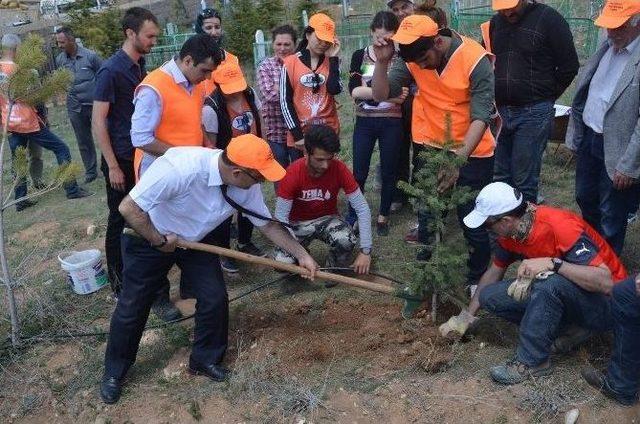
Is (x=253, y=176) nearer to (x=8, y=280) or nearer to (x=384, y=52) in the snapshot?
(x=384, y=52)

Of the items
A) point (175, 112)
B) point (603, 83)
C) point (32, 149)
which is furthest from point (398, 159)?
point (32, 149)

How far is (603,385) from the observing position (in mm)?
2992

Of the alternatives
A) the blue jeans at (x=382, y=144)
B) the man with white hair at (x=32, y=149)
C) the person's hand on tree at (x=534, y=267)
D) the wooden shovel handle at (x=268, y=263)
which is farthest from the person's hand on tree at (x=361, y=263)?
the man with white hair at (x=32, y=149)

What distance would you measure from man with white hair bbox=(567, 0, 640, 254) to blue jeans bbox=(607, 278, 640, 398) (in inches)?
41.2

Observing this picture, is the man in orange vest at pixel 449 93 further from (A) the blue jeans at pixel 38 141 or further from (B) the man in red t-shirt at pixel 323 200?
(A) the blue jeans at pixel 38 141

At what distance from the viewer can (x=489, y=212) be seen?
299 cm

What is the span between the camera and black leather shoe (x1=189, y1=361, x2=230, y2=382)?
11.4ft

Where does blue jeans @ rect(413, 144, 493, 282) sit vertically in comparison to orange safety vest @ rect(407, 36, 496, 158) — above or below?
below

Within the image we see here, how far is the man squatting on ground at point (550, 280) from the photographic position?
9.70ft

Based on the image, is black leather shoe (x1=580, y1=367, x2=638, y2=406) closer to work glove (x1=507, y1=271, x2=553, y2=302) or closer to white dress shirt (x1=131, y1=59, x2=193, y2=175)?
work glove (x1=507, y1=271, x2=553, y2=302)

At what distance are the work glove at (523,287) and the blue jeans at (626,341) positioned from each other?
34 cm

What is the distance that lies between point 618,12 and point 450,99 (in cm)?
109

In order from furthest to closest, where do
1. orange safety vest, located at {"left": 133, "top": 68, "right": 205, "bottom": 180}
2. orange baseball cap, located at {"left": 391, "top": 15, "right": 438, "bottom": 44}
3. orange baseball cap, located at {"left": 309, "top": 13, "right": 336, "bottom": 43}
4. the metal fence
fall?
the metal fence → orange baseball cap, located at {"left": 309, "top": 13, "right": 336, "bottom": 43} → orange safety vest, located at {"left": 133, "top": 68, "right": 205, "bottom": 180} → orange baseball cap, located at {"left": 391, "top": 15, "right": 438, "bottom": 44}

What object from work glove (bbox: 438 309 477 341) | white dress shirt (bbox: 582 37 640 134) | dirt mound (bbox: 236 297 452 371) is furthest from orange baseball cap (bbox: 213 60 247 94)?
white dress shirt (bbox: 582 37 640 134)
